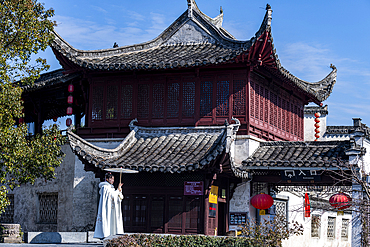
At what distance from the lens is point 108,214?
13500mm

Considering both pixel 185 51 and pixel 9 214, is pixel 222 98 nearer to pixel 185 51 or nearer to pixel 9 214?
pixel 185 51

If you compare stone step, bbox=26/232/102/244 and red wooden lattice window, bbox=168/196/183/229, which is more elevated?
red wooden lattice window, bbox=168/196/183/229

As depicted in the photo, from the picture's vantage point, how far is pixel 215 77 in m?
17.5

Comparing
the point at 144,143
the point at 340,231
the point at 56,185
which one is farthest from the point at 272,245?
the point at 340,231

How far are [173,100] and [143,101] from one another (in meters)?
1.08

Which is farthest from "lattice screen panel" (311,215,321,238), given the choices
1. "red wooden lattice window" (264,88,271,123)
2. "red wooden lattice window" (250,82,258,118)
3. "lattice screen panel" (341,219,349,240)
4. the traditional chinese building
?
"red wooden lattice window" (250,82,258,118)

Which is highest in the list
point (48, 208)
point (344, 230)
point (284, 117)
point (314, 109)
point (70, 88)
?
point (314, 109)

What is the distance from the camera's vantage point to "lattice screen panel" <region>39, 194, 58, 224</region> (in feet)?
64.4

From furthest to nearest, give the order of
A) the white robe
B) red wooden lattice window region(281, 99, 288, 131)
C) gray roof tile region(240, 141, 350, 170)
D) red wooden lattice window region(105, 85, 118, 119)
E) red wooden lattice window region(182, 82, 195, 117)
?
red wooden lattice window region(281, 99, 288, 131), red wooden lattice window region(105, 85, 118, 119), red wooden lattice window region(182, 82, 195, 117), gray roof tile region(240, 141, 350, 170), the white robe

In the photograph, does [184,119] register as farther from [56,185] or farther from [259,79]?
[56,185]

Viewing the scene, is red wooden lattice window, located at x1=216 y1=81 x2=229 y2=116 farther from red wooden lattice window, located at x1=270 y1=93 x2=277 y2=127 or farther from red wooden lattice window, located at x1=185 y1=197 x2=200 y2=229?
red wooden lattice window, located at x1=185 y1=197 x2=200 y2=229

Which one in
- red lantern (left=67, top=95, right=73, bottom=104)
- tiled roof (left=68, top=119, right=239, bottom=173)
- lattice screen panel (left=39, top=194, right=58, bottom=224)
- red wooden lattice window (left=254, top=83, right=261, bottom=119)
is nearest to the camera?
tiled roof (left=68, top=119, right=239, bottom=173)

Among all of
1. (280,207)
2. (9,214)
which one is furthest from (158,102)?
(9,214)

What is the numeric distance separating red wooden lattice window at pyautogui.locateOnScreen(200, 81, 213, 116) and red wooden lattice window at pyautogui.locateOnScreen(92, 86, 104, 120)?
3.55m
